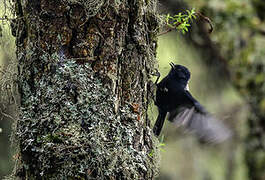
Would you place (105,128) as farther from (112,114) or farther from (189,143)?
(189,143)

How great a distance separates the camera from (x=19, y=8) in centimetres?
240

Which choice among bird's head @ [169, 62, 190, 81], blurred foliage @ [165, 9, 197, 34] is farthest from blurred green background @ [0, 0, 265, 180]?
blurred foliage @ [165, 9, 197, 34]

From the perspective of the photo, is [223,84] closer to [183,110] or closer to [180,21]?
[183,110]

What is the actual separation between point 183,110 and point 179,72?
0.41 m

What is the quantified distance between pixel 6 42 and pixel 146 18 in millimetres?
939

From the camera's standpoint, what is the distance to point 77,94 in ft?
7.38

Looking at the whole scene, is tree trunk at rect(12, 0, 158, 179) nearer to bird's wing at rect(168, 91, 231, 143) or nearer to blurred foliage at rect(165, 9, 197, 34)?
blurred foliage at rect(165, 9, 197, 34)

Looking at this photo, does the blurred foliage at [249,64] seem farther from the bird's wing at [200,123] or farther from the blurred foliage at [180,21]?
the blurred foliage at [180,21]

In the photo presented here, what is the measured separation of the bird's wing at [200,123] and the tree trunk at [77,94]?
1.15 m

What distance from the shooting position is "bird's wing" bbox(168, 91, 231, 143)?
3.40m

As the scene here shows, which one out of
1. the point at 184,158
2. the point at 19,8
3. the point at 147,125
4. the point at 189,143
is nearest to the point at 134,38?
the point at 147,125

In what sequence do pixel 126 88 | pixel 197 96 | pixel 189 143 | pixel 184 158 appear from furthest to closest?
pixel 184 158 → pixel 189 143 → pixel 197 96 → pixel 126 88

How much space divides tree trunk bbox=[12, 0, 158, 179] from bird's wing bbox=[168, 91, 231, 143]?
115cm

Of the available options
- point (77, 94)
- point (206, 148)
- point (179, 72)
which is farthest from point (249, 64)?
point (77, 94)
